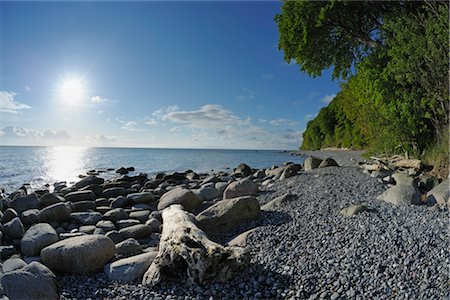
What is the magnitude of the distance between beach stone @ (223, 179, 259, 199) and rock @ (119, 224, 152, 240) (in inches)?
132

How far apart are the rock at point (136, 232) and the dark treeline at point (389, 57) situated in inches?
382

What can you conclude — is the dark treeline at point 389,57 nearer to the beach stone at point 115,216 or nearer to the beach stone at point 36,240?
the beach stone at point 115,216

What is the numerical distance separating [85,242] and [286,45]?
570 inches

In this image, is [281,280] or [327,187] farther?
[327,187]

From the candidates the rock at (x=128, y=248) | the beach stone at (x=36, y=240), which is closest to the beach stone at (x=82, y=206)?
the beach stone at (x=36, y=240)

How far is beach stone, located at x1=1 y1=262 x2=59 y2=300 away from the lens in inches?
158

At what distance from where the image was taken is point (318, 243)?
509 centimetres

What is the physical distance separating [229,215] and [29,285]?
13.0ft

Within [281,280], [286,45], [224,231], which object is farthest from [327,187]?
[286,45]

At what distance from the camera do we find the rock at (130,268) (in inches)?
190

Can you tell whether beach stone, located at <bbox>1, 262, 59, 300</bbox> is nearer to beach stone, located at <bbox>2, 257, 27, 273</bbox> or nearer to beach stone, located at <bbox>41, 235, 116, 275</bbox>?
beach stone, located at <bbox>41, 235, 116, 275</bbox>

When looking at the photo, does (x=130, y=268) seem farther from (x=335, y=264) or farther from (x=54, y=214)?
(x=54, y=214)

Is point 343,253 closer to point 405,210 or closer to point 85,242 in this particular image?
point 405,210

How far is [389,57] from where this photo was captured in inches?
496
